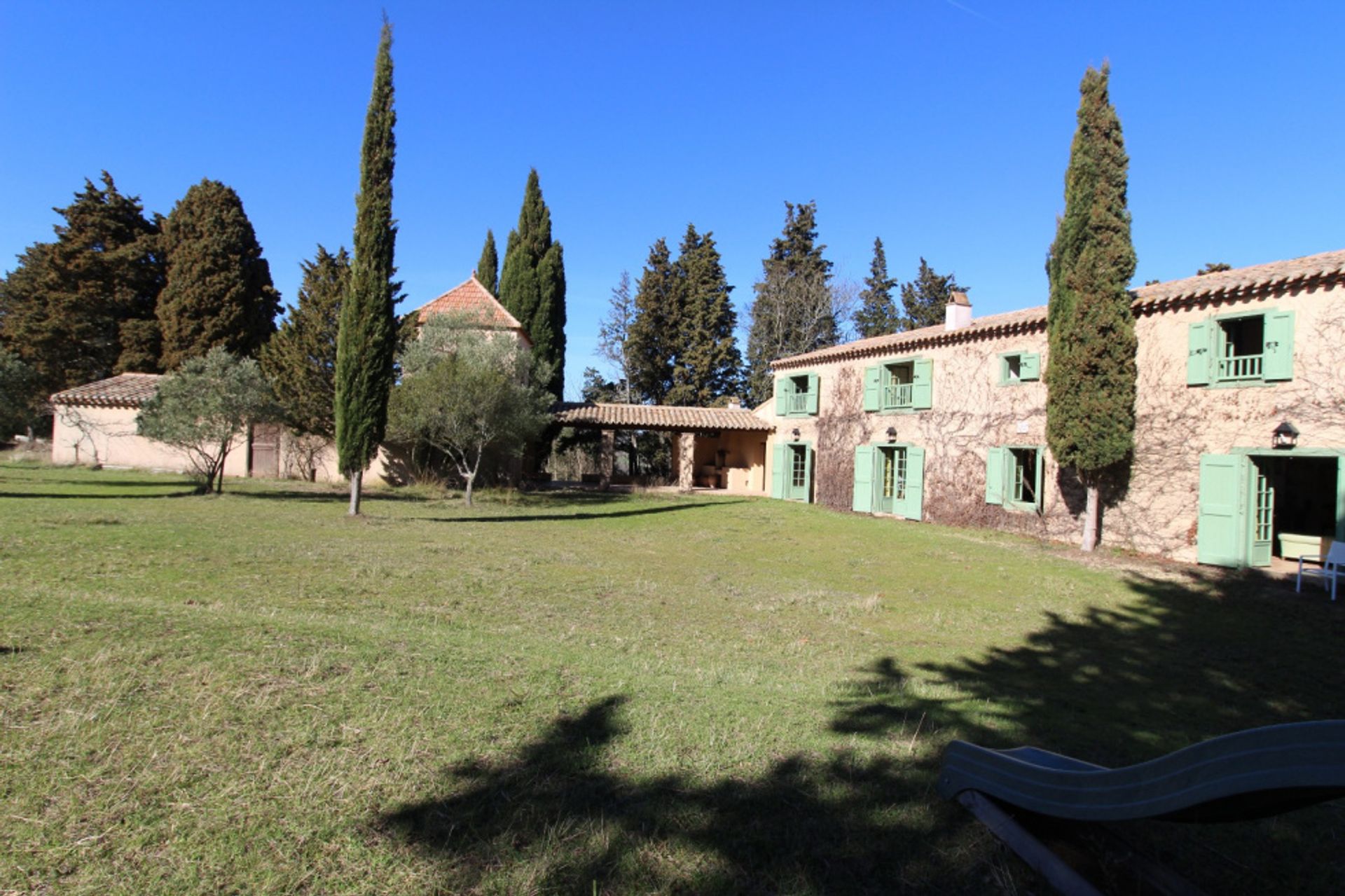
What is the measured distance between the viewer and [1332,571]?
1038 cm

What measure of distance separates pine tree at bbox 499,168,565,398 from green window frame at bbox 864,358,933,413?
565 inches

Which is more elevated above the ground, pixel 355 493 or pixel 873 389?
pixel 873 389

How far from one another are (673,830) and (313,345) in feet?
77.4

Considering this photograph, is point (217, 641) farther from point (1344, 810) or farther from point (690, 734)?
point (1344, 810)

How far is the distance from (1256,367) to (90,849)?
1695 centimetres

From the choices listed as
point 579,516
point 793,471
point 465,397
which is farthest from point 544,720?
point 793,471

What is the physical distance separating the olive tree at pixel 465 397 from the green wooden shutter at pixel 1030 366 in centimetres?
1302

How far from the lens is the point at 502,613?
6.58m

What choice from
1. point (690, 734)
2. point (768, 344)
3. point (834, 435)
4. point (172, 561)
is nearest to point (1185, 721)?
point (690, 734)

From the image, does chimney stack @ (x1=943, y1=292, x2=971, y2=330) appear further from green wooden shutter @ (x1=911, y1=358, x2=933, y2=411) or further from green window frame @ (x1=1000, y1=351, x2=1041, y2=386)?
green window frame @ (x1=1000, y1=351, x2=1041, y2=386)

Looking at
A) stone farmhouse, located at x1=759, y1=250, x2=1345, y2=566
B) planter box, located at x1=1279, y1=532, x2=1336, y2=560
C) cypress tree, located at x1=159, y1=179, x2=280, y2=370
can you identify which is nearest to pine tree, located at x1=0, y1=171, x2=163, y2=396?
cypress tree, located at x1=159, y1=179, x2=280, y2=370

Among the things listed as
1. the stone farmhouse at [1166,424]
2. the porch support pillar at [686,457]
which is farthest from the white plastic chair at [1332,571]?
the porch support pillar at [686,457]

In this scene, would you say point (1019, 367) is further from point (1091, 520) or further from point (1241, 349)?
point (1091, 520)

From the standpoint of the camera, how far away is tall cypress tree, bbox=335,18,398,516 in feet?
50.1
